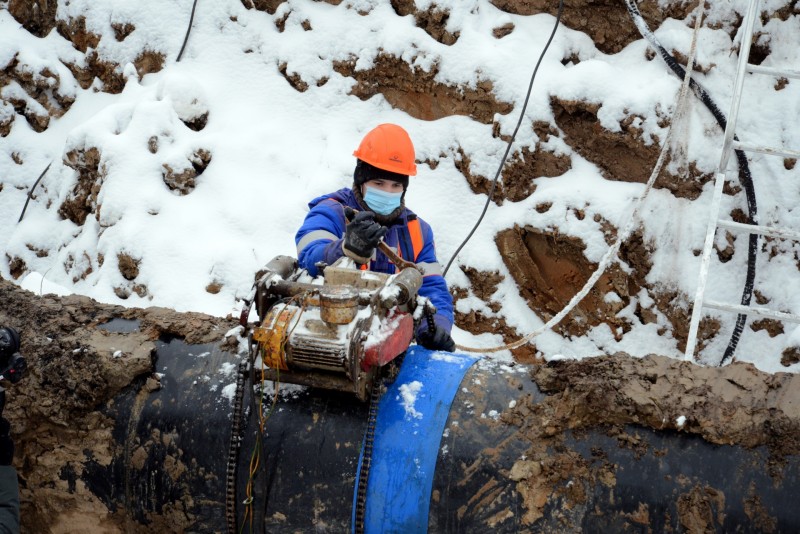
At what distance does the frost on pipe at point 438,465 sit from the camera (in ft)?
6.52

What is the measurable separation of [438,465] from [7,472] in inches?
49.7

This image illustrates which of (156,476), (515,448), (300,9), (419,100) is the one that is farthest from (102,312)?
(300,9)

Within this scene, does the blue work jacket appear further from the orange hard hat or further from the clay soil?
the clay soil

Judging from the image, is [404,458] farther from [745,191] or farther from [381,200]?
[745,191]

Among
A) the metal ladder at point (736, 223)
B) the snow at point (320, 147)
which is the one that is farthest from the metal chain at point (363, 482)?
the snow at point (320, 147)

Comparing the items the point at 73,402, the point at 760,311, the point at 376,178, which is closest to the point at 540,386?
the point at 376,178

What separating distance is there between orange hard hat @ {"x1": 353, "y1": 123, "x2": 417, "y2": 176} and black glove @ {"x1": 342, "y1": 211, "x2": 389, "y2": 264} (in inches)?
21.7

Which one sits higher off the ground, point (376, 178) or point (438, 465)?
point (376, 178)

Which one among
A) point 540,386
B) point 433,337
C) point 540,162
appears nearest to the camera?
point 540,386

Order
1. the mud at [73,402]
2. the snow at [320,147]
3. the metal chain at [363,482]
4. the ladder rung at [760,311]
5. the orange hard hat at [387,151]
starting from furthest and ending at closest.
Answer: the snow at [320,147] → the ladder rung at [760,311] → the orange hard hat at [387,151] → the mud at [73,402] → the metal chain at [363,482]

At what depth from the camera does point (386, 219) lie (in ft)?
10.3

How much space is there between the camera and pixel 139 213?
4.69 m

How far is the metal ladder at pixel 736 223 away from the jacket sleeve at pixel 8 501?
283 cm

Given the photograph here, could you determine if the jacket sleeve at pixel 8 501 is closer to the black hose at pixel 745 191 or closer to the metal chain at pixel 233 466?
the metal chain at pixel 233 466
